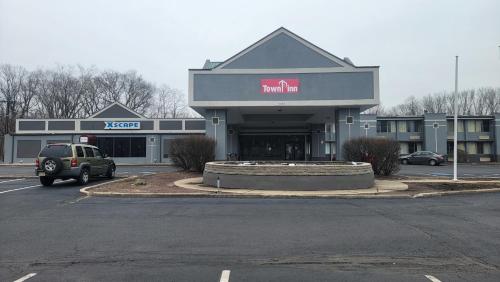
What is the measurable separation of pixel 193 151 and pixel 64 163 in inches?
302

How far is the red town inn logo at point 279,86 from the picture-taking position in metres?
24.7

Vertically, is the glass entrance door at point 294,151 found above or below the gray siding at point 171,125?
below

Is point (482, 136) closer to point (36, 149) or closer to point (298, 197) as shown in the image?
point (298, 197)

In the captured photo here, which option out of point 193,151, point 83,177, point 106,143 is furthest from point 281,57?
point 106,143

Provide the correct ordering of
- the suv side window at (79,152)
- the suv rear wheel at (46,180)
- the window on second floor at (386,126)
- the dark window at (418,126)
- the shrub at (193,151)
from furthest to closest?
the window on second floor at (386,126) < the dark window at (418,126) < the shrub at (193,151) < the suv side window at (79,152) < the suv rear wheel at (46,180)

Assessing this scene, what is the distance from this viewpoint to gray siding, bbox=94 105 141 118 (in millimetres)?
46125

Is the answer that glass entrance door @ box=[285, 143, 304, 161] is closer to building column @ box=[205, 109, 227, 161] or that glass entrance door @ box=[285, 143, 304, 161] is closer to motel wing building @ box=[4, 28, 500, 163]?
motel wing building @ box=[4, 28, 500, 163]

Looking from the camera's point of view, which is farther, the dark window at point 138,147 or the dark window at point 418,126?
the dark window at point 418,126

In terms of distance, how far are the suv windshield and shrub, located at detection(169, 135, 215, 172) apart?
6956mm

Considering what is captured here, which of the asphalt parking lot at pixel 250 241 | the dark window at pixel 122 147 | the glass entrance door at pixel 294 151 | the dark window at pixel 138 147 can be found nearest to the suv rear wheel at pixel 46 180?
the asphalt parking lot at pixel 250 241

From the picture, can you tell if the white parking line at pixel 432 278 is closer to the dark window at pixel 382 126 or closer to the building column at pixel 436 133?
the building column at pixel 436 133

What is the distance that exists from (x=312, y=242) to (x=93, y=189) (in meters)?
11.3

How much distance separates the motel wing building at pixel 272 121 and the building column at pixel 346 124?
0.07 metres

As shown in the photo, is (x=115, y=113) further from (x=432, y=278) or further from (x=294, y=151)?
(x=432, y=278)
